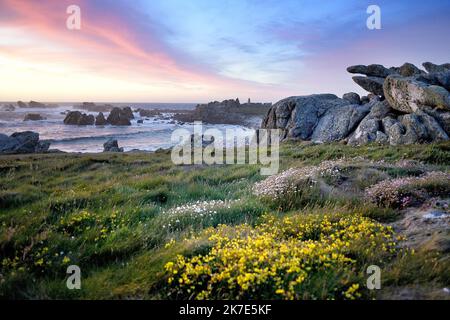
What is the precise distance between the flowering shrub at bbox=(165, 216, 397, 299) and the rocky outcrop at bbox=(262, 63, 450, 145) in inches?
728

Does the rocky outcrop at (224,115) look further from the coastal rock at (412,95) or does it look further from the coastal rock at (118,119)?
the coastal rock at (412,95)

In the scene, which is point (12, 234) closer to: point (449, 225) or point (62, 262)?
point (62, 262)

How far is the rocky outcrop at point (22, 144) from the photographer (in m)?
45.4

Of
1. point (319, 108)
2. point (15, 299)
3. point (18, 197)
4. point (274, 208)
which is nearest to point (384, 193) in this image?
point (274, 208)

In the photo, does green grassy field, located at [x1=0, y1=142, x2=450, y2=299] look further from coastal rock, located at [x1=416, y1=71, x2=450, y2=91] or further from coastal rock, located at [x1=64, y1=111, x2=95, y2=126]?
coastal rock, located at [x1=64, y1=111, x2=95, y2=126]

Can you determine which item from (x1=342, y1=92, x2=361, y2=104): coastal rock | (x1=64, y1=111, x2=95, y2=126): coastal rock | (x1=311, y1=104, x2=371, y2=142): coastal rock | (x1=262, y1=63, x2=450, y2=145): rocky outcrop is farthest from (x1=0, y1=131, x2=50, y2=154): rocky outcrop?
(x1=342, y1=92, x2=361, y2=104): coastal rock

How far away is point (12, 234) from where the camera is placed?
5.68 metres

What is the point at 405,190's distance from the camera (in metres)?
7.95

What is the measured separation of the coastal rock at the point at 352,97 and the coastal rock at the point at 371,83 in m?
2.24

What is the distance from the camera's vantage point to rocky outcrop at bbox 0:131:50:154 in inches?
1789

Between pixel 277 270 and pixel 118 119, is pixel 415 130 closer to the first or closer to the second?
pixel 277 270

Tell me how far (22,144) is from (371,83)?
49355 millimetres

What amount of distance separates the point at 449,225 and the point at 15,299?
7395mm
